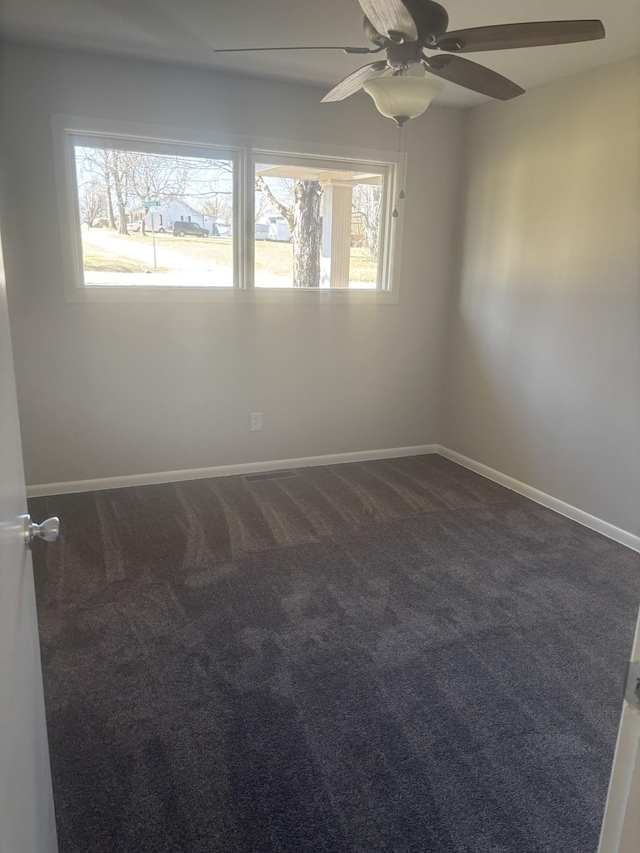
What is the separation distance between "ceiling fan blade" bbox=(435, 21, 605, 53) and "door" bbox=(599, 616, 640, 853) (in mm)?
1886

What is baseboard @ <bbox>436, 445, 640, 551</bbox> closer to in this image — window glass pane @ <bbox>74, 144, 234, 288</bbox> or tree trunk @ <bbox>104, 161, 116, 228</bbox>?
window glass pane @ <bbox>74, 144, 234, 288</bbox>

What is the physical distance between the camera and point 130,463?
373cm

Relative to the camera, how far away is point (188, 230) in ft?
11.8

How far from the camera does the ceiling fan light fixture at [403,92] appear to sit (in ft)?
6.61

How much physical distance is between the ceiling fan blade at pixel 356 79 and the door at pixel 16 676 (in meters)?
1.71

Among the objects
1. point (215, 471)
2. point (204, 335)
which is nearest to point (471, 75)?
point (204, 335)

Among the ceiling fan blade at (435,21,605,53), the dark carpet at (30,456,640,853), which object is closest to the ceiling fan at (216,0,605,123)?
the ceiling fan blade at (435,21,605,53)

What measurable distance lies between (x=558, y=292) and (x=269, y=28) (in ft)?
6.86

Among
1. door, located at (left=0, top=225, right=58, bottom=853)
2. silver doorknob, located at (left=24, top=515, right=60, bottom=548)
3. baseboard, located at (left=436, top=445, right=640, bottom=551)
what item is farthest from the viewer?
baseboard, located at (left=436, top=445, right=640, bottom=551)

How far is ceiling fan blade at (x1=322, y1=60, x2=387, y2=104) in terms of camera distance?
213 centimetres

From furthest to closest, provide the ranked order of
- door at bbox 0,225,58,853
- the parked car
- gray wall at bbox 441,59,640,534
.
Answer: the parked car < gray wall at bbox 441,59,640,534 < door at bbox 0,225,58,853

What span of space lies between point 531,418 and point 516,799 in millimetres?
2521

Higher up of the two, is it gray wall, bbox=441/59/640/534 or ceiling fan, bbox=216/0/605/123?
ceiling fan, bbox=216/0/605/123

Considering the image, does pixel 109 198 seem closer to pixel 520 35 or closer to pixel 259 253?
pixel 259 253
